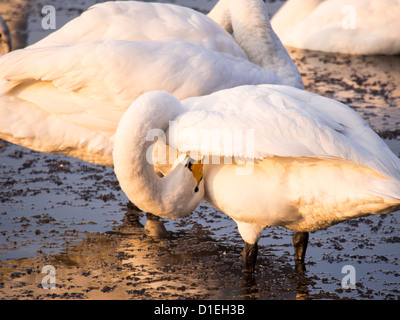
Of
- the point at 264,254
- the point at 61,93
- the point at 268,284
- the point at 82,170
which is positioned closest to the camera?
the point at 268,284

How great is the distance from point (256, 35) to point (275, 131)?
249 cm

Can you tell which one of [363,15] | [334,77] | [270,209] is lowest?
[270,209]

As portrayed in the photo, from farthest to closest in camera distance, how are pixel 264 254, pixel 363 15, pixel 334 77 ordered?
pixel 363 15 < pixel 334 77 < pixel 264 254

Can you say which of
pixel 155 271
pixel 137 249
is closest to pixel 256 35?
pixel 137 249

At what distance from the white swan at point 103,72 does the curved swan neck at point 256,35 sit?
1.17 feet

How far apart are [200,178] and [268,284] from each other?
710 mm

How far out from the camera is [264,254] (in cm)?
451

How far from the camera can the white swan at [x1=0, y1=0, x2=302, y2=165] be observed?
4.64 m

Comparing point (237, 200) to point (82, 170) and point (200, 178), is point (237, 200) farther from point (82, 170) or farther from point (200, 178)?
point (82, 170)

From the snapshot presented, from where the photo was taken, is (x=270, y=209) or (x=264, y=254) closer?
(x=270, y=209)

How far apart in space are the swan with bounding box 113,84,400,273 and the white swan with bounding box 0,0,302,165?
0.73 metres

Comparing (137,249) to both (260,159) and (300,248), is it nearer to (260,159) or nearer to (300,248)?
(300,248)

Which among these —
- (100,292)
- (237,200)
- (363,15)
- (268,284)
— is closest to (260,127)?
(237,200)

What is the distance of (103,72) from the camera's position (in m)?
4.63
